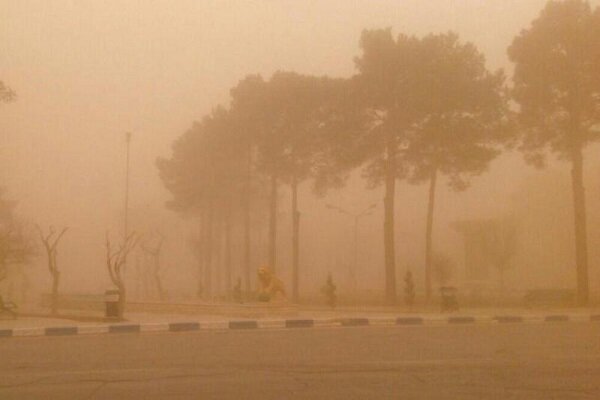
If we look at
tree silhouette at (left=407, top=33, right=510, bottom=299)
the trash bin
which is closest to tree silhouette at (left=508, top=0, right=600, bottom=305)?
tree silhouette at (left=407, top=33, right=510, bottom=299)

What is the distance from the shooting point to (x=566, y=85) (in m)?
32.9

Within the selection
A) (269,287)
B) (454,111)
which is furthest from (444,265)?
(269,287)

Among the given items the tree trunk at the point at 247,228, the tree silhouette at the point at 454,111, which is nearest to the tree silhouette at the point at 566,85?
the tree silhouette at the point at 454,111

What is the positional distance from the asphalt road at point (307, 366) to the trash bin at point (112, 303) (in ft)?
16.6

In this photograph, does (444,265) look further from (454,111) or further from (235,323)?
(235,323)

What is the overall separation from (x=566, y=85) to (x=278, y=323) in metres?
16.2

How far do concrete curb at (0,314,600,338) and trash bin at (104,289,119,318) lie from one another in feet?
7.44

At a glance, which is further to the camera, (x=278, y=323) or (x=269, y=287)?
(x=269, y=287)

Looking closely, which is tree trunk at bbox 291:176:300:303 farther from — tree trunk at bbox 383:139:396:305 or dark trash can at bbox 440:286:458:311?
dark trash can at bbox 440:286:458:311

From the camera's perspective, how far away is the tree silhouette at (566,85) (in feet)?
107

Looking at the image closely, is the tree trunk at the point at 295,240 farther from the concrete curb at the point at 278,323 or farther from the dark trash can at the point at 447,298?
the concrete curb at the point at 278,323

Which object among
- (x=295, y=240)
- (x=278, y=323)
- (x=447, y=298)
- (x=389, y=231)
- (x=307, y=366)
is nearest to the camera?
(x=307, y=366)

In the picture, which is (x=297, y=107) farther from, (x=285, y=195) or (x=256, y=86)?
(x=285, y=195)

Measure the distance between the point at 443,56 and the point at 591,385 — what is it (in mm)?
28050
